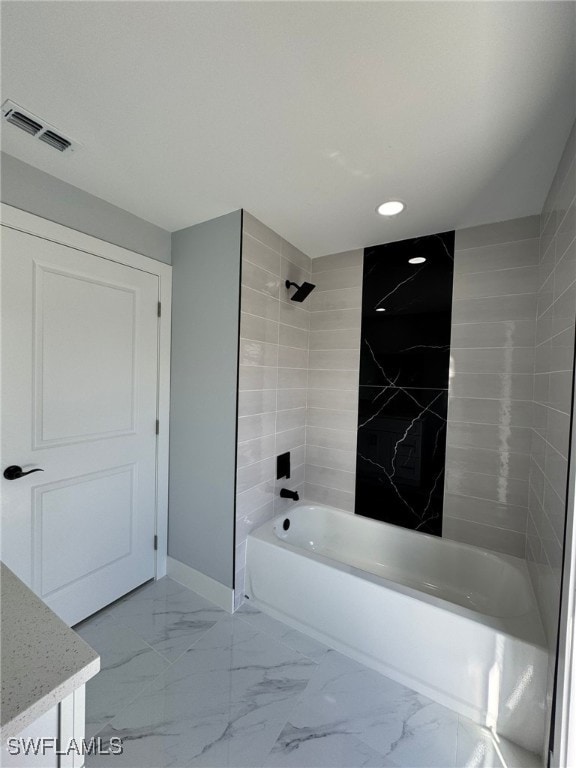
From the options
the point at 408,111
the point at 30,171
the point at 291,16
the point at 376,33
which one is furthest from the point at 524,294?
the point at 30,171

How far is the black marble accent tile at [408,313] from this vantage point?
83.1 inches

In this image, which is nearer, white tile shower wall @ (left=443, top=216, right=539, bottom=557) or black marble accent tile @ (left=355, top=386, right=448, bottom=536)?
white tile shower wall @ (left=443, top=216, right=539, bottom=557)

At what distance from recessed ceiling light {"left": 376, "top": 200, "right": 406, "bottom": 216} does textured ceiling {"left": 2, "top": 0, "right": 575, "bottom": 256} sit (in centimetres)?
6

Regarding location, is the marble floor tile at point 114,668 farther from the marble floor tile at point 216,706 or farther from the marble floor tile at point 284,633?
the marble floor tile at point 284,633

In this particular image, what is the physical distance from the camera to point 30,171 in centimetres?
151

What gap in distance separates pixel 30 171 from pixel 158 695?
8.24 ft

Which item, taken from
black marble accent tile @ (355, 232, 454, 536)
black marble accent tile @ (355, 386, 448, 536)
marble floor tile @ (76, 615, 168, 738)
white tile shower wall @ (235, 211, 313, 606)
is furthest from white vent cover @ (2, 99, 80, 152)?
marble floor tile @ (76, 615, 168, 738)

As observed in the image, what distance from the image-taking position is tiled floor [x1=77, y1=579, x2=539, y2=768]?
3.97ft

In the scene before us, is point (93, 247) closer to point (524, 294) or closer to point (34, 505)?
point (34, 505)

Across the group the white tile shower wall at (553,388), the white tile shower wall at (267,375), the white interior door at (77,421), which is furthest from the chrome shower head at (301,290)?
the white tile shower wall at (553,388)

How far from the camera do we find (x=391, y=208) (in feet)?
5.89

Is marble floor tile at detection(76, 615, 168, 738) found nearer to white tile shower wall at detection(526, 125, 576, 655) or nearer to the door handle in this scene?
the door handle

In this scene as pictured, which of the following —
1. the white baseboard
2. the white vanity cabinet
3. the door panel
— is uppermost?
the door panel

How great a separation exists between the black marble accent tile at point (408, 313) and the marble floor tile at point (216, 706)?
1787 millimetres
